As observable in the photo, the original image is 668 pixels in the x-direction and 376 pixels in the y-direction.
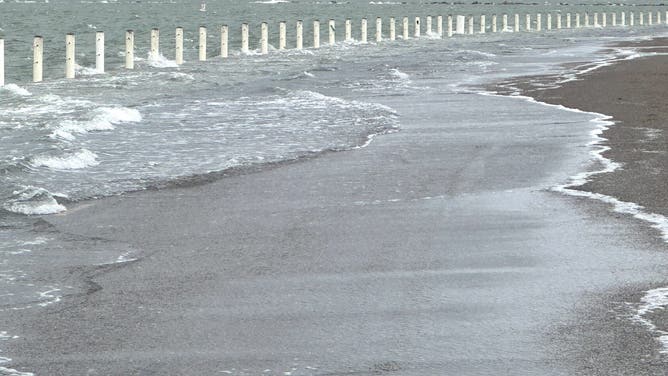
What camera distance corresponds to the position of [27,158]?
14734 mm

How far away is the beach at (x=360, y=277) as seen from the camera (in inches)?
252

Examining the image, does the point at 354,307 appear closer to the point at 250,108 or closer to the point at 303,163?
the point at 303,163

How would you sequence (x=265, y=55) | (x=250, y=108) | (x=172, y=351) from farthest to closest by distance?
1. (x=265, y=55)
2. (x=250, y=108)
3. (x=172, y=351)

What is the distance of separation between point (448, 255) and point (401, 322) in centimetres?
195

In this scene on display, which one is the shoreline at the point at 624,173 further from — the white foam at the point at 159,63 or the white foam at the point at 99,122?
the white foam at the point at 159,63

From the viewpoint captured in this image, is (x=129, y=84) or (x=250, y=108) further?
(x=129, y=84)

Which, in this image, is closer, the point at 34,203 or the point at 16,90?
the point at 34,203

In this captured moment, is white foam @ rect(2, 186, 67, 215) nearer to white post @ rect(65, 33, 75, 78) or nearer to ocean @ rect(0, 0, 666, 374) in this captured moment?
ocean @ rect(0, 0, 666, 374)

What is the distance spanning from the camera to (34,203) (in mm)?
11195

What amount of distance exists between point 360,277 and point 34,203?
4027mm

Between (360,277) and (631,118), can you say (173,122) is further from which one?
(360,277)

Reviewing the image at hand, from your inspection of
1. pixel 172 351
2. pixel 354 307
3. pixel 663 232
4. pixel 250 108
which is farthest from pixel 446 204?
pixel 250 108

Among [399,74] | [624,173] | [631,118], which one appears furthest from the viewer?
[399,74]

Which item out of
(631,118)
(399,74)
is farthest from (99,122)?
(399,74)
